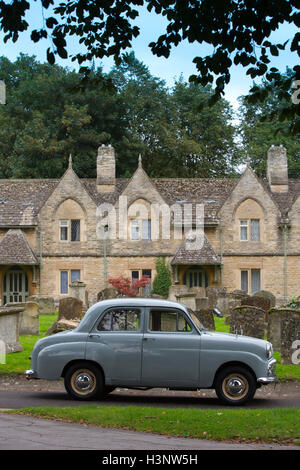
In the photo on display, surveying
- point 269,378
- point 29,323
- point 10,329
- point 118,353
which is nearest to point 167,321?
point 118,353

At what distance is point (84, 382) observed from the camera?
13.8 meters

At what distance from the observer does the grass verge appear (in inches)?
411

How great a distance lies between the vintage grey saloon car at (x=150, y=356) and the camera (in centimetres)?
1342

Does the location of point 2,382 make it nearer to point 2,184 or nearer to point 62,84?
point 2,184

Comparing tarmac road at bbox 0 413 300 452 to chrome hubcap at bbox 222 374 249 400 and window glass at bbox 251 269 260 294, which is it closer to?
chrome hubcap at bbox 222 374 249 400

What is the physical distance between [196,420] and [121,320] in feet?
10.9

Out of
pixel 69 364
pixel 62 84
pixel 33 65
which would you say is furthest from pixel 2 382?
pixel 33 65

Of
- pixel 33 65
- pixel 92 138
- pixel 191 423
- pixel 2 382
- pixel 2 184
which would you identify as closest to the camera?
pixel 191 423

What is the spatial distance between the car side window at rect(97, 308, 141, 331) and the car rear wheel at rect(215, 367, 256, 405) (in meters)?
1.94

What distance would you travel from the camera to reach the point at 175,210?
44406 millimetres

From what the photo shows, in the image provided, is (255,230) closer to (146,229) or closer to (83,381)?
(146,229)

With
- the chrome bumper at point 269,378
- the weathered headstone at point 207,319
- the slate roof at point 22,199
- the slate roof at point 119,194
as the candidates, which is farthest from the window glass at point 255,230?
the chrome bumper at point 269,378

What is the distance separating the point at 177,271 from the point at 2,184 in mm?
13564

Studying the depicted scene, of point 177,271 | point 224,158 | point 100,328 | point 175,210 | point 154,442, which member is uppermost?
point 224,158
